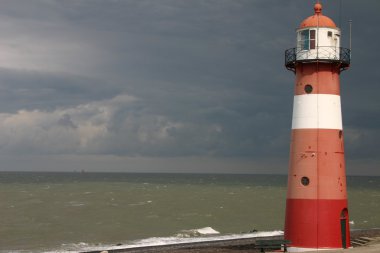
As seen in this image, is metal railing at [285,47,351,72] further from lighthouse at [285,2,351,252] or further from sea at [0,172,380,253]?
sea at [0,172,380,253]

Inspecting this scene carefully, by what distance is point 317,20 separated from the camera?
76.3 ft

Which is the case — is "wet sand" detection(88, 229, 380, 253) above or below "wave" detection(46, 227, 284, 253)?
above

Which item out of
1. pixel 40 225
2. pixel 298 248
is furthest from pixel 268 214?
pixel 298 248

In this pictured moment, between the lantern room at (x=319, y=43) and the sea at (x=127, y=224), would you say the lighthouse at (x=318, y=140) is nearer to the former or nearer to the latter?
the lantern room at (x=319, y=43)

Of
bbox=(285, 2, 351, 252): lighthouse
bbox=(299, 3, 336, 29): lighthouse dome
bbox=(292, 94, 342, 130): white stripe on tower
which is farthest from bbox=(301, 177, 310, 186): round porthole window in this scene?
bbox=(299, 3, 336, 29): lighthouse dome

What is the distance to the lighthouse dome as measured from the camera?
23125 mm

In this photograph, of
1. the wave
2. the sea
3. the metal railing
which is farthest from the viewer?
Answer: the sea

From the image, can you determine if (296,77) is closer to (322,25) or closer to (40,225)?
(322,25)

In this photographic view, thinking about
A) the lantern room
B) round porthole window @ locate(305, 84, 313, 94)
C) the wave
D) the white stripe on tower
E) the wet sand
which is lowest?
the wave

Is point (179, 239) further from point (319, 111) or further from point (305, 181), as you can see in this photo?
point (319, 111)

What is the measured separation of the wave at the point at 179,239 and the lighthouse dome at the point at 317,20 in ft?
59.2

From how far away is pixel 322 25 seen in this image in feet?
75.7

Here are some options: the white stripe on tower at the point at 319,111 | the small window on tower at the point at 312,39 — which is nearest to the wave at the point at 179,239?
the white stripe on tower at the point at 319,111

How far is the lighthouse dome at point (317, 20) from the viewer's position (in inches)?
910
